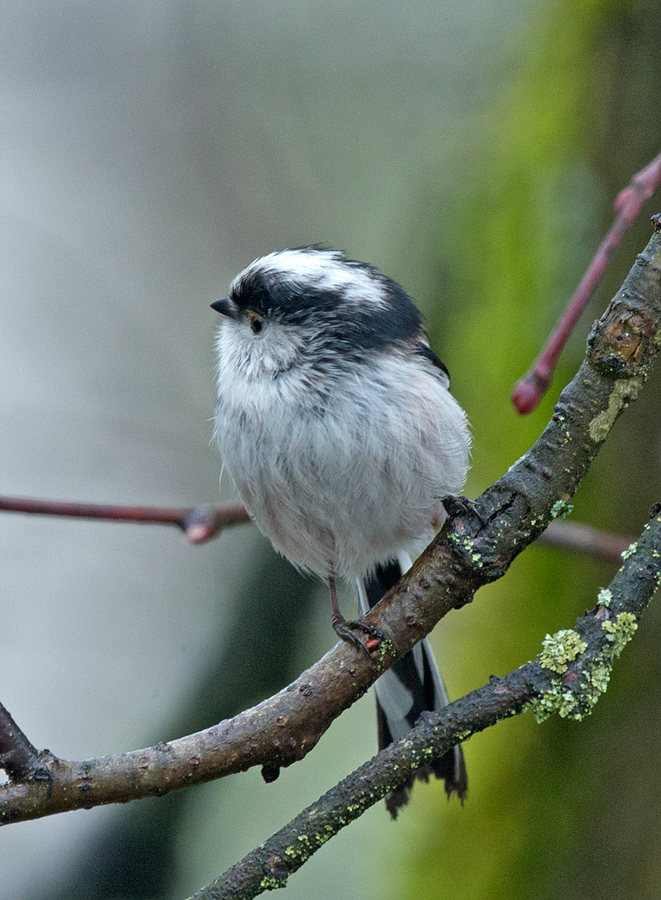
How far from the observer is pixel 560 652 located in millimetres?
1573

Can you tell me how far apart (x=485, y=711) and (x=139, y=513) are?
109 cm

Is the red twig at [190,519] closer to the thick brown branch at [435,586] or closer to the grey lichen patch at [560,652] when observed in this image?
the thick brown branch at [435,586]

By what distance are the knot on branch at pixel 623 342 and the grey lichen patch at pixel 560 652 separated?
0.49 m

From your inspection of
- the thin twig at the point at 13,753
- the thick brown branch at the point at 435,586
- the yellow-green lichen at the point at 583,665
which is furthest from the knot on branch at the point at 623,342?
Answer: the thin twig at the point at 13,753

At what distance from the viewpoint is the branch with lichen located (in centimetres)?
154

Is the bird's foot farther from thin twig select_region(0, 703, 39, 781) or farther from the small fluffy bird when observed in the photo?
thin twig select_region(0, 703, 39, 781)

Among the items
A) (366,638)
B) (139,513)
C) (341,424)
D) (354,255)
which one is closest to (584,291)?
(341,424)

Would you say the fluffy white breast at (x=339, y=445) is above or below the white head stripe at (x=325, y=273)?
below

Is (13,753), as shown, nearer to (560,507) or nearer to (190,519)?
(190,519)

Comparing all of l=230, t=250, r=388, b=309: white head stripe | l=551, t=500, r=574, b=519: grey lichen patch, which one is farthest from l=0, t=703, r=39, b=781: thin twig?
l=230, t=250, r=388, b=309: white head stripe

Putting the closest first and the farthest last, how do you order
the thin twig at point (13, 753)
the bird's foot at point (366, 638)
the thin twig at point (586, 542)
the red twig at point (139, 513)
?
the thin twig at point (13, 753) < the bird's foot at point (366, 638) < the red twig at point (139, 513) < the thin twig at point (586, 542)

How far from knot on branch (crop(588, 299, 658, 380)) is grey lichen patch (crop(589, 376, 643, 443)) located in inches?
0.6

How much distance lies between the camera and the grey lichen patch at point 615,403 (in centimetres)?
161

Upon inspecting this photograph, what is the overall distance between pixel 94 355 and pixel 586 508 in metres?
3.02
